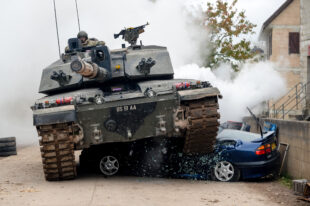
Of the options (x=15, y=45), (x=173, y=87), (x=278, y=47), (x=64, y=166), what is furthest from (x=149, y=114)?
(x=278, y=47)

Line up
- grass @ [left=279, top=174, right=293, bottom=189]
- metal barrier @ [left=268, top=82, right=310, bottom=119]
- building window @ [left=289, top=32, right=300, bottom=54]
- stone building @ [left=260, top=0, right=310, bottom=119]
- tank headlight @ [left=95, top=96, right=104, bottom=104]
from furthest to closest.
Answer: building window @ [left=289, top=32, right=300, bottom=54]
stone building @ [left=260, top=0, right=310, bottom=119]
metal barrier @ [left=268, top=82, right=310, bottom=119]
grass @ [left=279, top=174, right=293, bottom=189]
tank headlight @ [left=95, top=96, right=104, bottom=104]

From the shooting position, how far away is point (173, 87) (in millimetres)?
9406

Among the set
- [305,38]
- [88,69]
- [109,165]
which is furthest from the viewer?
[305,38]

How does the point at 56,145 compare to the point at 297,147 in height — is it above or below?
above

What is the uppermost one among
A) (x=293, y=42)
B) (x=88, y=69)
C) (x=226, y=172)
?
(x=293, y=42)

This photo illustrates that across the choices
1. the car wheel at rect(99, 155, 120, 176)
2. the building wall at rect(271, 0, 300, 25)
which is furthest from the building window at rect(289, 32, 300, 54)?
the car wheel at rect(99, 155, 120, 176)

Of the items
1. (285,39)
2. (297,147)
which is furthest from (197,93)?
(285,39)

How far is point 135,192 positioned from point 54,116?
198 centimetres

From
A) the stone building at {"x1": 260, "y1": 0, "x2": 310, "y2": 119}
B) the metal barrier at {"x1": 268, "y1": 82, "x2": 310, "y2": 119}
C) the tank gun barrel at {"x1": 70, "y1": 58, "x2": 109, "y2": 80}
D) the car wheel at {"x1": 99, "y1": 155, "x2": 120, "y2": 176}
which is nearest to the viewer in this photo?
the tank gun barrel at {"x1": 70, "y1": 58, "x2": 109, "y2": 80}

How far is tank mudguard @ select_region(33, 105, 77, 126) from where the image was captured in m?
8.98

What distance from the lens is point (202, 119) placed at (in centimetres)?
933

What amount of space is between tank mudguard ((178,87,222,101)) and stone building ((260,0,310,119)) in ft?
56.8

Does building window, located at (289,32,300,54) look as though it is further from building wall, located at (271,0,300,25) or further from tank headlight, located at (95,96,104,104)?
tank headlight, located at (95,96,104,104)

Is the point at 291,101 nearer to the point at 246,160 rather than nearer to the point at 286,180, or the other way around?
the point at 286,180
